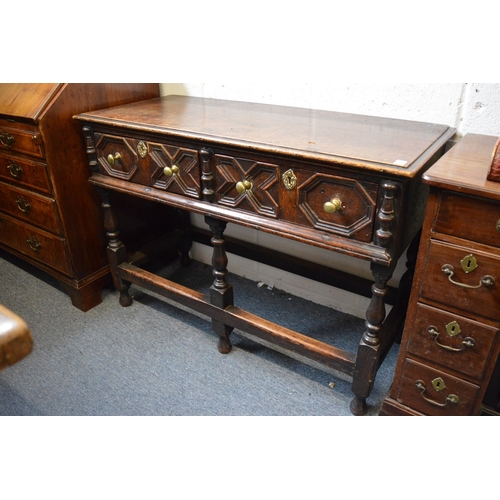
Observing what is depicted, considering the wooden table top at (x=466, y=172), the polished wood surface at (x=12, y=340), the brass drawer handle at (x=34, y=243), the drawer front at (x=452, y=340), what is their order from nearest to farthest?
the polished wood surface at (x=12, y=340)
the wooden table top at (x=466, y=172)
the drawer front at (x=452, y=340)
the brass drawer handle at (x=34, y=243)

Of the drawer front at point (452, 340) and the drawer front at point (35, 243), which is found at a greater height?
the drawer front at point (452, 340)

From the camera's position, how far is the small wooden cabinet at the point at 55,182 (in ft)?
5.91

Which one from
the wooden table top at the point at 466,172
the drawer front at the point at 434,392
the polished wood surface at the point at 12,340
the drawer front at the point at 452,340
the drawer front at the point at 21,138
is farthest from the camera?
the drawer front at the point at 21,138

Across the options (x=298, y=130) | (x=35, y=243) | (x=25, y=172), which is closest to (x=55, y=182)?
(x=25, y=172)

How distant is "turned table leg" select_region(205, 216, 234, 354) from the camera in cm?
166

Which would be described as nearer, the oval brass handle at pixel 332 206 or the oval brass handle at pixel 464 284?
the oval brass handle at pixel 464 284

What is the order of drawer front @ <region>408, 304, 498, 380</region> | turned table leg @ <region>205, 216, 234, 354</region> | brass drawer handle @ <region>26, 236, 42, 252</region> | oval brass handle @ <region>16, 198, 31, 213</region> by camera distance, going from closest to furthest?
drawer front @ <region>408, 304, 498, 380</region> → turned table leg @ <region>205, 216, 234, 354</region> → oval brass handle @ <region>16, 198, 31, 213</region> → brass drawer handle @ <region>26, 236, 42, 252</region>

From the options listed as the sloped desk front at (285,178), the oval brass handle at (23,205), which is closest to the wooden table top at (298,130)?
the sloped desk front at (285,178)

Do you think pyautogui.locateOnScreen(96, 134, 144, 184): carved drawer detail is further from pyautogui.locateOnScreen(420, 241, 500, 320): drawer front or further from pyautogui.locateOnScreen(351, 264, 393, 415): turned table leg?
pyautogui.locateOnScreen(420, 241, 500, 320): drawer front

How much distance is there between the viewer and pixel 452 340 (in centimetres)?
126

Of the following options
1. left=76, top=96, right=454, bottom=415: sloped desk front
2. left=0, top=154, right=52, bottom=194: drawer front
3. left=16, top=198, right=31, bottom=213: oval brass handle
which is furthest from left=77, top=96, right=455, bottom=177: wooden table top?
left=16, top=198, right=31, bottom=213: oval brass handle

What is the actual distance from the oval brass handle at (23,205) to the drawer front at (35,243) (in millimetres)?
95

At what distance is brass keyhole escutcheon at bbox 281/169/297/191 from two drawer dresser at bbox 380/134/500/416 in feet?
1.28

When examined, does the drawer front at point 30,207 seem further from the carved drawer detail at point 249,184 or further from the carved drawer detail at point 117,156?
the carved drawer detail at point 249,184
